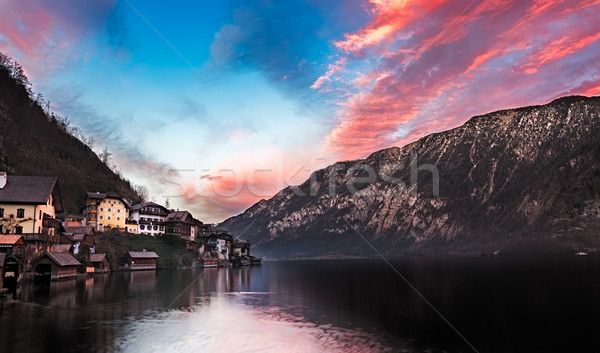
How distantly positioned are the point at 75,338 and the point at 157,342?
6284 mm

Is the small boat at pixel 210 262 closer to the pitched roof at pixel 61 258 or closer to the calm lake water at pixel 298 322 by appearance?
the pitched roof at pixel 61 258

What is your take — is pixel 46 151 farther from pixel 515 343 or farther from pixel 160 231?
pixel 515 343

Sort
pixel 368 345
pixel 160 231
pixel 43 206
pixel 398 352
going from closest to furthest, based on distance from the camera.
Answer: pixel 398 352 → pixel 368 345 → pixel 43 206 → pixel 160 231

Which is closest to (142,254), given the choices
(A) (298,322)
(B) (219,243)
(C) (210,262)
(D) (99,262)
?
(D) (99,262)

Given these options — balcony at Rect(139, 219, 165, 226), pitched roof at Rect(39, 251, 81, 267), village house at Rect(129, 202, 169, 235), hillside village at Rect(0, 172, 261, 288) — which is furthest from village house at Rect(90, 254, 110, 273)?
balcony at Rect(139, 219, 165, 226)

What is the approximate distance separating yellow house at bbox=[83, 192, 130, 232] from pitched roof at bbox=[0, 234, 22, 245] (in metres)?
67.6

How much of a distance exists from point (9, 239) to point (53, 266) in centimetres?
939

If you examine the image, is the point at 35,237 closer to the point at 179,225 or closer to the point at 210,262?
the point at 179,225

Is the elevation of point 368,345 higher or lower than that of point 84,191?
lower

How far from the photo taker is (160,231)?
531 feet

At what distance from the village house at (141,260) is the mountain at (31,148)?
41.1 meters

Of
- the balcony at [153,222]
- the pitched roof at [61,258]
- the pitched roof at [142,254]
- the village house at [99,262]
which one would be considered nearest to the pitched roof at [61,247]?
the pitched roof at [61,258]

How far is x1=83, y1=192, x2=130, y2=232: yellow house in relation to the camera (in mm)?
144500

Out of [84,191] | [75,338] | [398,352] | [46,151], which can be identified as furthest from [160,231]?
[398,352]
